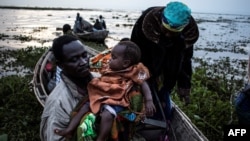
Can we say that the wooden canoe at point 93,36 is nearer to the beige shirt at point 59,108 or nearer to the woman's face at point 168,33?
the woman's face at point 168,33

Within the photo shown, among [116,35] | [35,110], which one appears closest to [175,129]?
[35,110]

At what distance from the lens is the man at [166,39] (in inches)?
105

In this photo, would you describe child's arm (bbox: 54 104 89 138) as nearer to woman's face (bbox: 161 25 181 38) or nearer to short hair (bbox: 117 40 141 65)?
short hair (bbox: 117 40 141 65)

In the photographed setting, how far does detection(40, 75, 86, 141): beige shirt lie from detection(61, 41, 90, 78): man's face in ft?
0.26

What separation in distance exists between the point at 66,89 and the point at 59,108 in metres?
0.17

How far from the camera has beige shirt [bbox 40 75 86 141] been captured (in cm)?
210

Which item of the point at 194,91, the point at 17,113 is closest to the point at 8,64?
the point at 17,113

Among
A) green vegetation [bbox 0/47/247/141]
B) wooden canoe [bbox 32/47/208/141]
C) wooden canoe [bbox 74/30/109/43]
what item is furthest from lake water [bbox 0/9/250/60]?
wooden canoe [bbox 32/47/208/141]

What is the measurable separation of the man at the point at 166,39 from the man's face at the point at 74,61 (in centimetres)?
82

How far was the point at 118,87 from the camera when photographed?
2326 mm

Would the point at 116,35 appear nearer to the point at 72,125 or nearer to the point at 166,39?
the point at 166,39

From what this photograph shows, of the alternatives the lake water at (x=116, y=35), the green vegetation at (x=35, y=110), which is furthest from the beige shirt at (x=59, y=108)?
the lake water at (x=116, y=35)

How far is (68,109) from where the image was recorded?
7.10 feet

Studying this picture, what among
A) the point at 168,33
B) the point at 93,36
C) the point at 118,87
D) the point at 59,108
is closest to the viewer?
the point at 59,108
